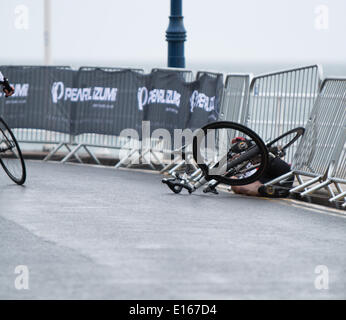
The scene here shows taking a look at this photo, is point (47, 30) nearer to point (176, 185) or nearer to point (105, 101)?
point (105, 101)

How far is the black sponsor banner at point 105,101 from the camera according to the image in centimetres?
1644

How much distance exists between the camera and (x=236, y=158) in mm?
12031

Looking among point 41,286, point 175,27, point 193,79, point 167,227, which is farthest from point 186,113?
point 41,286

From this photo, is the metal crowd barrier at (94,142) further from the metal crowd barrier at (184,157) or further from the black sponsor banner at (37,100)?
the metal crowd barrier at (184,157)

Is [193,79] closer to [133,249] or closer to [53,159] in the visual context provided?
[53,159]

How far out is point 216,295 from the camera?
666 cm

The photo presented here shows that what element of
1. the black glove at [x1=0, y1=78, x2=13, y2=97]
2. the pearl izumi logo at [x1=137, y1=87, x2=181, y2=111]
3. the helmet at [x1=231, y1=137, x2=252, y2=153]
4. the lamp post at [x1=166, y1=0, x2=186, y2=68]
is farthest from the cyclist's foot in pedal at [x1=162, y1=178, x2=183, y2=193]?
the lamp post at [x1=166, y1=0, x2=186, y2=68]

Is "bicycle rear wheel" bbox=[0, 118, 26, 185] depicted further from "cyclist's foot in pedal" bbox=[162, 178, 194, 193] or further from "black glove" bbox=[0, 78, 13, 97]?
"cyclist's foot in pedal" bbox=[162, 178, 194, 193]

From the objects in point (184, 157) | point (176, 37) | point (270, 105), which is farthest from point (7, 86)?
point (176, 37)

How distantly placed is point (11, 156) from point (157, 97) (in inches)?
151

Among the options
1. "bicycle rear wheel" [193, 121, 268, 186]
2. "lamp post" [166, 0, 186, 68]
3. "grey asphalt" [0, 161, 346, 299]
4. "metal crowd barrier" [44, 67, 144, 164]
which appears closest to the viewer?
"grey asphalt" [0, 161, 346, 299]

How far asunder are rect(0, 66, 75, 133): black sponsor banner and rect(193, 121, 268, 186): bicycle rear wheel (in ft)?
17.2

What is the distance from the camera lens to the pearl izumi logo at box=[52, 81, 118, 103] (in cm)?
1677
